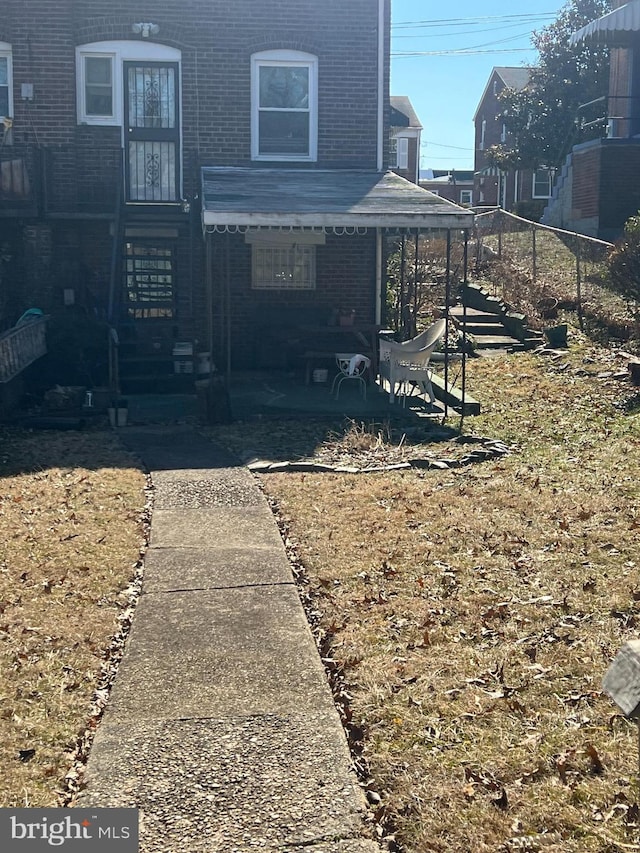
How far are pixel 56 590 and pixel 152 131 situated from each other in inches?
463

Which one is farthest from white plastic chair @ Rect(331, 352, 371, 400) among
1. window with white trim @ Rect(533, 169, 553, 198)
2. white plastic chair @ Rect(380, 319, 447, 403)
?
window with white trim @ Rect(533, 169, 553, 198)

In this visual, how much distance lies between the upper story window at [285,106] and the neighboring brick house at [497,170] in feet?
78.3

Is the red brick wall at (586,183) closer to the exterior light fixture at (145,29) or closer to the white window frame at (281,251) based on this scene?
the white window frame at (281,251)

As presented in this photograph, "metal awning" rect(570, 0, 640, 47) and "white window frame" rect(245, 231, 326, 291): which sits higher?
"metal awning" rect(570, 0, 640, 47)

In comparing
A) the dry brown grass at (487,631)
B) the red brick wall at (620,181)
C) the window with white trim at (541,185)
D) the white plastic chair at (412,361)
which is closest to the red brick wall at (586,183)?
the red brick wall at (620,181)

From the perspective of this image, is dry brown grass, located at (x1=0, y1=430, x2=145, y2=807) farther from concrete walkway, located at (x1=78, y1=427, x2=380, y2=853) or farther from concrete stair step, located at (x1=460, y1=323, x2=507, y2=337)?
concrete stair step, located at (x1=460, y1=323, x2=507, y2=337)

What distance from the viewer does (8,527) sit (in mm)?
7691

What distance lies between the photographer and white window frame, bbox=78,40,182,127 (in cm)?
1611

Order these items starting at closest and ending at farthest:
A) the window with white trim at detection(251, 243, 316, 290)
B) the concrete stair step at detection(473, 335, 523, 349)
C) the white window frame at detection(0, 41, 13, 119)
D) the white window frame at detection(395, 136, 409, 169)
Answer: the white window frame at detection(0, 41, 13, 119) → the window with white trim at detection(251, 243, 316, 290) → the concrete stair step at detection(473, 335, 523, 349) → the white window frame at detection(395, 136, 409, 169)

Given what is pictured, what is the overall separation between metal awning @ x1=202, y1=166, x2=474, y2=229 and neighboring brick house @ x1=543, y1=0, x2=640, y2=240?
7.28 meters

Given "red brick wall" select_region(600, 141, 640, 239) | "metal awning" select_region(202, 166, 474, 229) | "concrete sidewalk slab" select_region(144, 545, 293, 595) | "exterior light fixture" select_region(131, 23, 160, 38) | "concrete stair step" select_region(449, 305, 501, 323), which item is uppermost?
"exterior light fixture" select_region(131, 23, 160, 38)

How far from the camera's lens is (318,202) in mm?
13492

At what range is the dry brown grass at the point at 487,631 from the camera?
3.93m

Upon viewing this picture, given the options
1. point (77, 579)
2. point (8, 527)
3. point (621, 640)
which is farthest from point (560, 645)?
point (8, 527)
